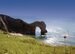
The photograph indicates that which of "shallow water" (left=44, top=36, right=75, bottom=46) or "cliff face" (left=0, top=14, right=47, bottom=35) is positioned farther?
"cliff face" (left=0, top=14, right=47, bottom=35)

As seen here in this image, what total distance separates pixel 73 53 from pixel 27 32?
119 metres


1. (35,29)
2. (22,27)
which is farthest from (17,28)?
(35,29)

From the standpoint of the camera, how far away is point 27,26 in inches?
5354

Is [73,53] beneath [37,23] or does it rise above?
beneath

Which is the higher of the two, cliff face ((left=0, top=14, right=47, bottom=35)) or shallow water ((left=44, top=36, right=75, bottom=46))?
cliff face ((left=0, top=14, right=47, bottom=35))

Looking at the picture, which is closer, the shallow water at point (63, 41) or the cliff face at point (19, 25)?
the shallow water at point (63, 41)

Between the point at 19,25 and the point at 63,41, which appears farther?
the point at 19,25

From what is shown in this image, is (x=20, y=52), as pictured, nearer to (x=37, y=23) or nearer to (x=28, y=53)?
(x=28, y=53)

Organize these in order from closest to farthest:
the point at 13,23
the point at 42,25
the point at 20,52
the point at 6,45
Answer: the point at 20,52
the point at 6,45
the point at 13,23
the point at 42,25

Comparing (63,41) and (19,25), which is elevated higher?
(19,25)

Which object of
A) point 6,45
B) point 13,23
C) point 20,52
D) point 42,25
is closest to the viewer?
point 20,52

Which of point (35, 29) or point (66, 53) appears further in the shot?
point (35, 29)

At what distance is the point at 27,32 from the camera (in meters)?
134

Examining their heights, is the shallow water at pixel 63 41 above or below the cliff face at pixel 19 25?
below
